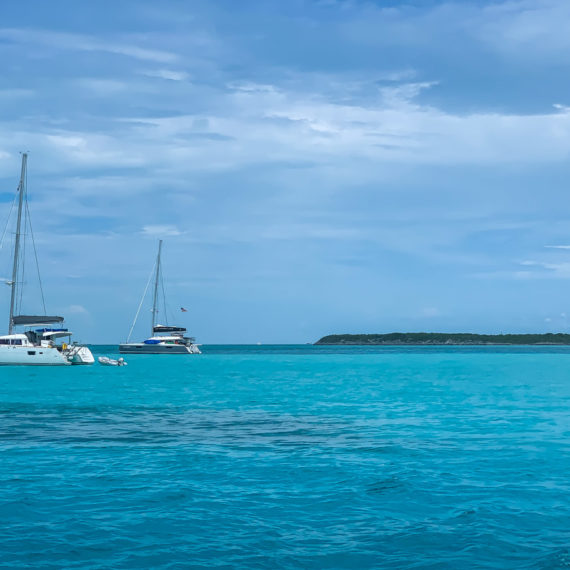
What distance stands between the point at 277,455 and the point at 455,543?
30.4 ft

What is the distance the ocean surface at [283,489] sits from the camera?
1184 centimetres

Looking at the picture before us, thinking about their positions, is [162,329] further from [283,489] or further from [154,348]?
[283,489]

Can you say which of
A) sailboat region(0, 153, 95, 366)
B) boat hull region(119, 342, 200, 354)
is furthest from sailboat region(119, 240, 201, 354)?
sailboat region(0, 153, 95, 366)

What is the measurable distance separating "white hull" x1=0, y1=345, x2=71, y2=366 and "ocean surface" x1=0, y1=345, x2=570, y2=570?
44.1m

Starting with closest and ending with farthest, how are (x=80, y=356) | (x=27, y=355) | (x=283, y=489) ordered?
(x=283, y=489) → (x=27, y=355) → (x=80, y=356)

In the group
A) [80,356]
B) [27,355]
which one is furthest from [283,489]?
[80,356]

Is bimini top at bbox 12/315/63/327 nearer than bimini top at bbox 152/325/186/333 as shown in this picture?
Yes

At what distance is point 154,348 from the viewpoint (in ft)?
469

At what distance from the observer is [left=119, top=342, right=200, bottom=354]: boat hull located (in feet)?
469

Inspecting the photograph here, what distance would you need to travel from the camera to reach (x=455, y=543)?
1237 centimetres

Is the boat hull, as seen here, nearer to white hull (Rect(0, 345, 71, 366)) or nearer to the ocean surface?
white hull (Rect(0, 345, 71, 366))

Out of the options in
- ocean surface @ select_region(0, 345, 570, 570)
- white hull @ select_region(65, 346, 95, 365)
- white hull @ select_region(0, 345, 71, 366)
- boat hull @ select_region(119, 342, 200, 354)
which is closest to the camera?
ocean surface @ select_region(0, 345, 570, 570)

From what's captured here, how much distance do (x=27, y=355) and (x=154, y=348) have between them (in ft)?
223

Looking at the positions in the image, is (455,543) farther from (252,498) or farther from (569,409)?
(569,409)
